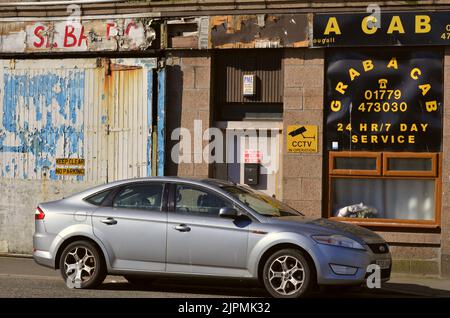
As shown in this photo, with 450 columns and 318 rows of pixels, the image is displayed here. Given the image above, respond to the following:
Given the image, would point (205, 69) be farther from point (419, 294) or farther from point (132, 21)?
point (419, 294)

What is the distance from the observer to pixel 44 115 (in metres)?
15.9

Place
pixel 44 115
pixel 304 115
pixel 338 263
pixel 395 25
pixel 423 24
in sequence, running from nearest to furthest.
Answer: pixel 338 263
pixel 423 24
pixel 395 25
pixel 304 115
pixel 44 115

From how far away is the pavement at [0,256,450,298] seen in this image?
34.7ft

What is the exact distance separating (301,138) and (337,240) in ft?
15.9

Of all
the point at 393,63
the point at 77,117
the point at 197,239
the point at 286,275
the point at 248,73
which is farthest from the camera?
the point at 77,117

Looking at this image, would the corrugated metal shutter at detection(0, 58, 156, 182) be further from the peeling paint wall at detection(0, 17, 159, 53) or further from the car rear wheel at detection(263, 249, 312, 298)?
the car rear wheel at detection(263, 249, 312, 298)

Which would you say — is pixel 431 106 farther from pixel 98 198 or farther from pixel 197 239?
pixel 98 198

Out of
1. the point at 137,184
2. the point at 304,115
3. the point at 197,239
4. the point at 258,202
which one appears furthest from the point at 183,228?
the point at 304,115

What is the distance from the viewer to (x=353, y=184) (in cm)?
1470

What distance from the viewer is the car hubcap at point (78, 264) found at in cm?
1090

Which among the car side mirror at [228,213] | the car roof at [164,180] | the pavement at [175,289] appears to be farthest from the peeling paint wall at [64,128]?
the car side mirror at [228,213]

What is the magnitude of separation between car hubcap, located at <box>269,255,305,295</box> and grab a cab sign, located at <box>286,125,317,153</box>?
4.84 meters

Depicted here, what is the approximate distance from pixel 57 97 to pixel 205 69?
2.84 meters
